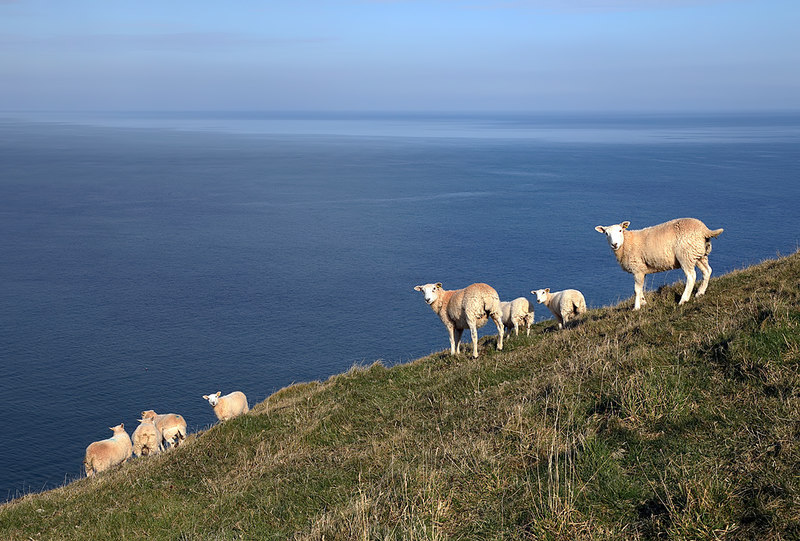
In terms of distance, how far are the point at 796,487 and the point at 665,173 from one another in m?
178

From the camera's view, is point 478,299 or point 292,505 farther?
point 478,299

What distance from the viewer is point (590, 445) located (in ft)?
27.8

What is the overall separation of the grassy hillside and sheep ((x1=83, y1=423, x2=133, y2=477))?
9672mm

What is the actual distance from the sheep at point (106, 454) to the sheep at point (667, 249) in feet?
62.3

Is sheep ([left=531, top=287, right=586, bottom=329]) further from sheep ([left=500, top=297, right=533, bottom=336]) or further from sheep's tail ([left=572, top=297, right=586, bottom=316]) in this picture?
sheep ([left=500, top=297, right=533, bottom=336])

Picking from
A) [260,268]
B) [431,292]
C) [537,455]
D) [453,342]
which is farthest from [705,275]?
[260,268]

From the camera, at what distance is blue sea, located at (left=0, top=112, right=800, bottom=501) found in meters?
53.1

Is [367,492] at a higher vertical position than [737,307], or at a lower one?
lower

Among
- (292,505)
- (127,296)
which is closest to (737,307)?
(292,505)

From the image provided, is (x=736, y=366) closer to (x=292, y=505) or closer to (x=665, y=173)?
(x=292, y=505)

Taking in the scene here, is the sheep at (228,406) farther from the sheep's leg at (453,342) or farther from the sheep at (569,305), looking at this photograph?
the sheep at (569,305)

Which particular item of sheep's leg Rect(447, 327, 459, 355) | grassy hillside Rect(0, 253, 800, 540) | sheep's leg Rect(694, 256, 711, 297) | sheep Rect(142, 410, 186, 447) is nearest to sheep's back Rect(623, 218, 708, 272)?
sheep's leg Rect(694, 256, 711, 297)

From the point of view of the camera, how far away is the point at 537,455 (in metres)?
8.78

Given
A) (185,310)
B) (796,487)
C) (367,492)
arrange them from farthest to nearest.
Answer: (185,310)
(367,492)
(796,487)
